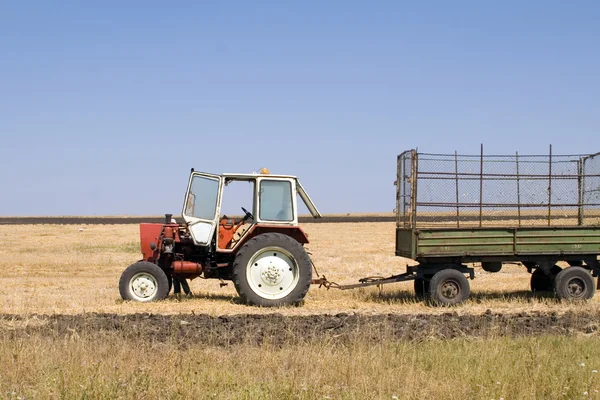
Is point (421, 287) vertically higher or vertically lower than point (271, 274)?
lower

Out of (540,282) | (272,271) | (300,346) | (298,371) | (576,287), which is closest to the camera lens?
(298,371)

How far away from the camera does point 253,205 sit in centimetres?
1209

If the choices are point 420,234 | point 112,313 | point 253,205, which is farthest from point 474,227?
point 112,313

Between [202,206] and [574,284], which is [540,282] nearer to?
[574,284]

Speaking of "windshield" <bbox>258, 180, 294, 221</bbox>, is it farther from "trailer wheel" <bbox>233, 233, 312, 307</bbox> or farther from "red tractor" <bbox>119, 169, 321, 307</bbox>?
"trailer wheel" <bbox>233, 233, 312, 307</bbox>

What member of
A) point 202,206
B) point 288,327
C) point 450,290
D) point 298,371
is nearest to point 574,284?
point 450,290

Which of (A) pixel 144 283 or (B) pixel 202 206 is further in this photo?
(B) pixel 202 206

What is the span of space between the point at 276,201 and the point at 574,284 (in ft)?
17.6

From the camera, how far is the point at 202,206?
40.1 ft

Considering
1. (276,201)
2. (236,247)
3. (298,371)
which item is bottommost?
(298,371)

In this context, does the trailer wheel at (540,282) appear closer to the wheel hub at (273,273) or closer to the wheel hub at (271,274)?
the wheel hub at (273,273)

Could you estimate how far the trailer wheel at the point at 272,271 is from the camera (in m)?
11.7

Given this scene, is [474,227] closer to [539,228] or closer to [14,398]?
[539,228]

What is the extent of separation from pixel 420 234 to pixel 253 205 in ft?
9.31
